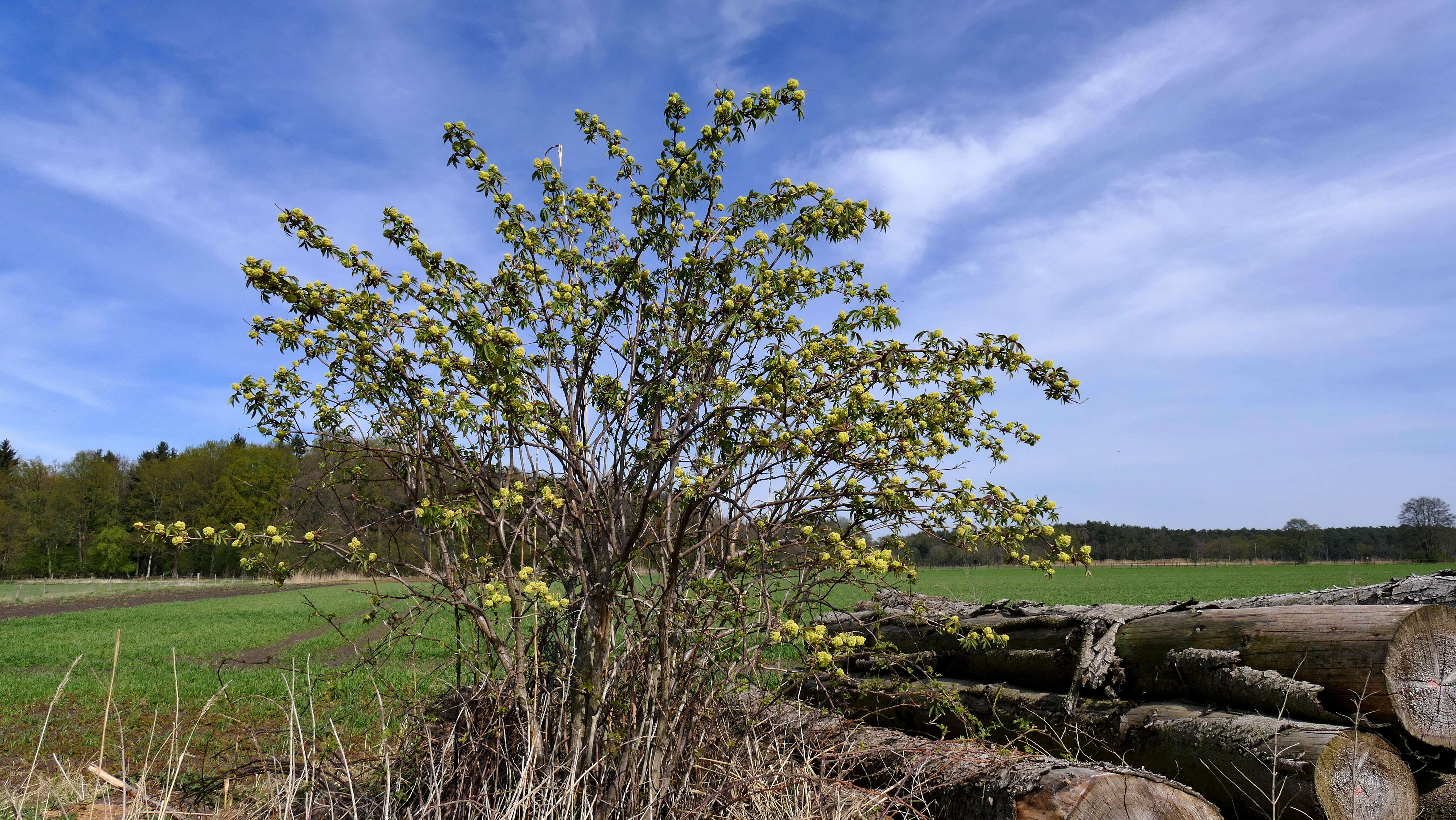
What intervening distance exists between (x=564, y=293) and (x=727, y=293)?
83cm

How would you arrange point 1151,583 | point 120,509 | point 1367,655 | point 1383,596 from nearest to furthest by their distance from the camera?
point 1367,655 → point 1383,596 → point 1151,583 → point 120,509

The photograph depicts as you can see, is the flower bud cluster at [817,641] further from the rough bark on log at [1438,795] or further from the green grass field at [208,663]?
the rough bark on log at [1438,795]

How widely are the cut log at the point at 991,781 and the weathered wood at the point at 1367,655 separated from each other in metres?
1.15

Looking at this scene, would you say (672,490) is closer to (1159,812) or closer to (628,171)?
(628,171)

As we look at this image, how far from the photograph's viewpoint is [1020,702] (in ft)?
15.8

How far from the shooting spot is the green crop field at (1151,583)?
2242cm

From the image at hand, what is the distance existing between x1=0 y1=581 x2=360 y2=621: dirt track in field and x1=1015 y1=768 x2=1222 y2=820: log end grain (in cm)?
2266

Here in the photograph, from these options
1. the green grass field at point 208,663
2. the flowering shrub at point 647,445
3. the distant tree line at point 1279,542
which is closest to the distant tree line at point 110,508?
the green grass field at point 208,663

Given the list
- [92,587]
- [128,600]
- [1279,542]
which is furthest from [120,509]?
[1279,542]

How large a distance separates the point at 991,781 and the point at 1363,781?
1897 millimetres

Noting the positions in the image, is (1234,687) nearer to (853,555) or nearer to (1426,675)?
(1426,675)

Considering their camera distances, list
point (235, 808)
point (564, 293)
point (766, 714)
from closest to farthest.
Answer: point (564, 293)
point (766, 714)
point (235, 808)

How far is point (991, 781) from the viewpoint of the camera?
355 cm

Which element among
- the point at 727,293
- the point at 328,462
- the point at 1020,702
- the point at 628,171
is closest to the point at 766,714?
the point at 1020,702
